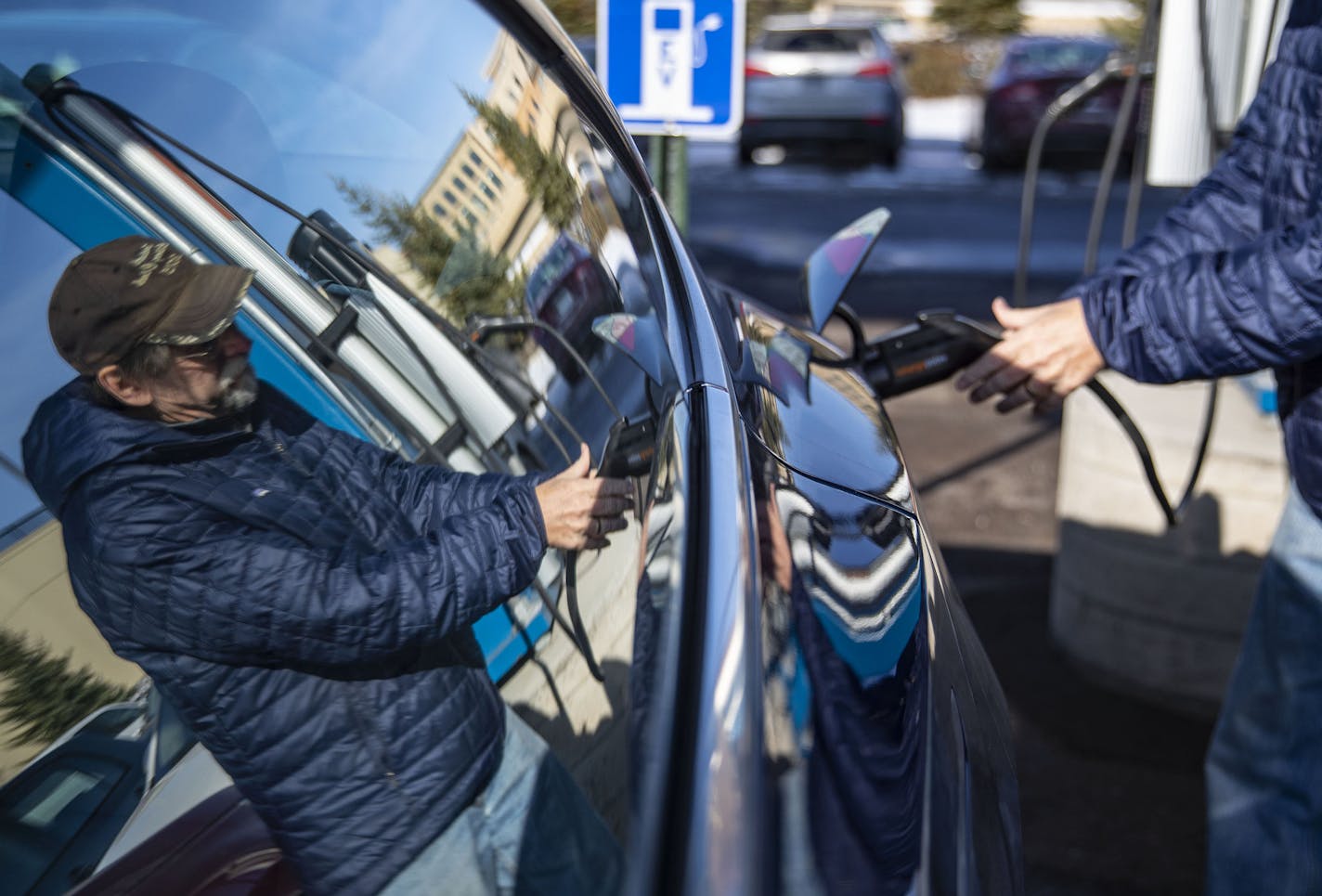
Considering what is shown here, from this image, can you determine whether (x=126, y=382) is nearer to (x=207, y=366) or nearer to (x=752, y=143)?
(x=207, y=366)

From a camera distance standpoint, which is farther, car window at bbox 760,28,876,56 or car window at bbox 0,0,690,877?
car window at bbox 760,28,876,56

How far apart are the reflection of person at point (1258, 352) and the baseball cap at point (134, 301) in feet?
3.87

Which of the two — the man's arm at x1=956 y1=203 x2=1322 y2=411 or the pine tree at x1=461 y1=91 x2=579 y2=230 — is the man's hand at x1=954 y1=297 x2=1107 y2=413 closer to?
the man's arm at x1=956 y1=203 x2=1322 y2=411

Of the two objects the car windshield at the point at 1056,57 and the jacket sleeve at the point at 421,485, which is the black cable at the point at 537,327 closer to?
the jacket sleeve at the point at 421,485

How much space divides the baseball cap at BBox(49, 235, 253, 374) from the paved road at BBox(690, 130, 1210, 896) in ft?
7.11

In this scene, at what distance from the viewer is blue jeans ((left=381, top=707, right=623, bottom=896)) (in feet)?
2.60

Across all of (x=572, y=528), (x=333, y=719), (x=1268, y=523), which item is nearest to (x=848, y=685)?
(x=572, y=528)

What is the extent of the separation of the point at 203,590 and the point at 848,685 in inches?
17.8

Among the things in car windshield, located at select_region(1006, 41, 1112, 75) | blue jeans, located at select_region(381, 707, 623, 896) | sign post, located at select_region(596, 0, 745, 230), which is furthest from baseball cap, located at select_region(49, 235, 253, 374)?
car windshield, located at select_region(1006, 41, 1112, 75)

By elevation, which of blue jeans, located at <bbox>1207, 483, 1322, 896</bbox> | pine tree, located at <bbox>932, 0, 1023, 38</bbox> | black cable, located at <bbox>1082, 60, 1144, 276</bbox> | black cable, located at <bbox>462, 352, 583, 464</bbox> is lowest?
pine tree, located at <bbox>932, 0, 1023, 38</bbox>

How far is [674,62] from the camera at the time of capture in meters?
3.81

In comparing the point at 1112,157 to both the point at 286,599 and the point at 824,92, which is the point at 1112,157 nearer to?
the point at 286,599

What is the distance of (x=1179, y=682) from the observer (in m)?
3.19

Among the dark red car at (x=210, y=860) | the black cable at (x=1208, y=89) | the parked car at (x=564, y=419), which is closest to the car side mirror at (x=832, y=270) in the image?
the parked car at (x=564, y=419)
